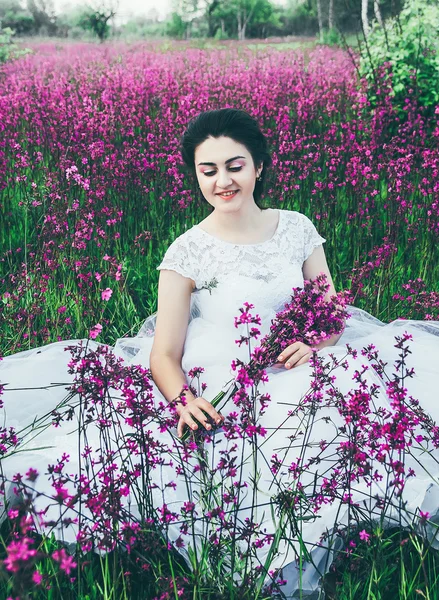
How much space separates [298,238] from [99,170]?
76.8 inches

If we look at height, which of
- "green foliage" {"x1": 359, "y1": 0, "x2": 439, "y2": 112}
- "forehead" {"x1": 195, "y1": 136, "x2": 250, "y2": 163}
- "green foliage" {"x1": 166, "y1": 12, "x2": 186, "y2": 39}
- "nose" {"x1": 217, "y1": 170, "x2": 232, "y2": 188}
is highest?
"green foliage" {"x1": 166, "y1": 12, "x2": 186, "y2": 39}

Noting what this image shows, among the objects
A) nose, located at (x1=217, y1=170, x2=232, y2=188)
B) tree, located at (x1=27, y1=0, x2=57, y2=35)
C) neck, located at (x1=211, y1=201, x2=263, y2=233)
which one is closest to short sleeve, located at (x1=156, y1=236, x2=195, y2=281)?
neck, located at (x1=211, y1=201, x2=263, y2=233)

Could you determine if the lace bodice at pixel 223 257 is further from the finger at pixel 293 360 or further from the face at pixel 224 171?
the finger at pixel 293 360

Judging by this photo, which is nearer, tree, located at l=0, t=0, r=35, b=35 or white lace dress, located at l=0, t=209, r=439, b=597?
white lace dress, located at l=0, t=209, r=439, b=597

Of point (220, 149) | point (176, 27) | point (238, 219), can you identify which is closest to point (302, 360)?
point (238, 219)

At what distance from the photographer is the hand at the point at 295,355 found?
207 cm

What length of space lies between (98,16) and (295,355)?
23.5 meters

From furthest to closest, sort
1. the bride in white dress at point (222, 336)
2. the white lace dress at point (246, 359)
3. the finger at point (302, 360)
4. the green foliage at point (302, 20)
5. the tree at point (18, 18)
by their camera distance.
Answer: the tree at point (18, 18)
the green foliage at point (302, 20)
the finger at point (302, 360)
the bride in white dress at point (222, 336)
the white lace dress at point (246, 359)

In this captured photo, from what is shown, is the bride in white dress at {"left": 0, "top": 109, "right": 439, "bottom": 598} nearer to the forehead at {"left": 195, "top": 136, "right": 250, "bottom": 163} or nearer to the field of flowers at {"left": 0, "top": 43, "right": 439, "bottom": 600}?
the forehead at {"left": 195, "top": 136, "right": 250, "bottom": 163}

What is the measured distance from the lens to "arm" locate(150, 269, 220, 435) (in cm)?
227

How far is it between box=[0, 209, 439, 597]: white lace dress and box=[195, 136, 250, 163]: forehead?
33 cm

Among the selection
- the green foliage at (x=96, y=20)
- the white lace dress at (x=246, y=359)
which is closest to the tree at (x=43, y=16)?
the green foliage at (x=96, y=20)

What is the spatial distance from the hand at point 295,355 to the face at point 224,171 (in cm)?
69

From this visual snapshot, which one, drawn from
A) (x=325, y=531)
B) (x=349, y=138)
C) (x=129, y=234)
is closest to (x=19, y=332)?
(x=129, y=234)
